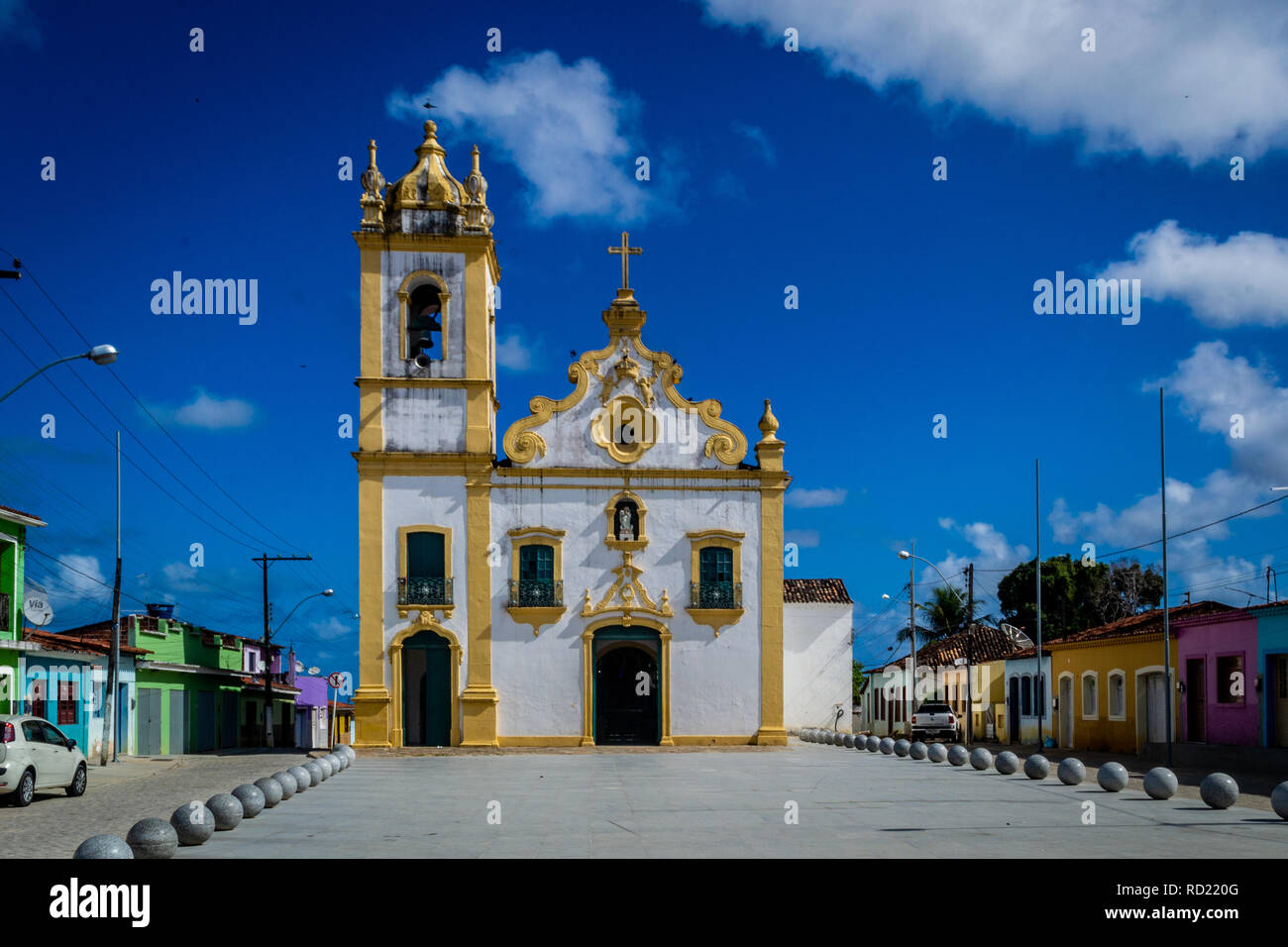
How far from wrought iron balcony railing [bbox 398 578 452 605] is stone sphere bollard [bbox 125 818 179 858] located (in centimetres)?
2259

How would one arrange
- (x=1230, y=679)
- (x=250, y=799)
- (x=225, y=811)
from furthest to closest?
(x=1230, y=679), (x=250, y=799), (x=225, y=811)

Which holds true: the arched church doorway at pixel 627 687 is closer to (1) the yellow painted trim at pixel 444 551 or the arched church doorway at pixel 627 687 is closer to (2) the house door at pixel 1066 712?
(1) the yellow painted trim at pixel 444 551

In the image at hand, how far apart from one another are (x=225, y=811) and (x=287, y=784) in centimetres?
502

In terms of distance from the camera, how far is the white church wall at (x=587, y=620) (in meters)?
35.3

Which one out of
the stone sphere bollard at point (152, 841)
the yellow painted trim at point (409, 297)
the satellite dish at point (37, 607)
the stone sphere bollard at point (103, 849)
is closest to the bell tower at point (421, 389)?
the yellow painted trim at point (409, 297)

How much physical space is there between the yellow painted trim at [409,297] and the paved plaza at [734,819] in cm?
1338

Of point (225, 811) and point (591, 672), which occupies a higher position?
point (591, 672)

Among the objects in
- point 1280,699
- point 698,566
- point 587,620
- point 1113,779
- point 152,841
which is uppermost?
point 698,566

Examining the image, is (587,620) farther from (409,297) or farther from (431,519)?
(409,297)

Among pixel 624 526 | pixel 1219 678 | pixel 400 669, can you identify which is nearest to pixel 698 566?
pixel 624 526

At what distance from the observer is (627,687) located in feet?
119

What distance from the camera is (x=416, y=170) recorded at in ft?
120
